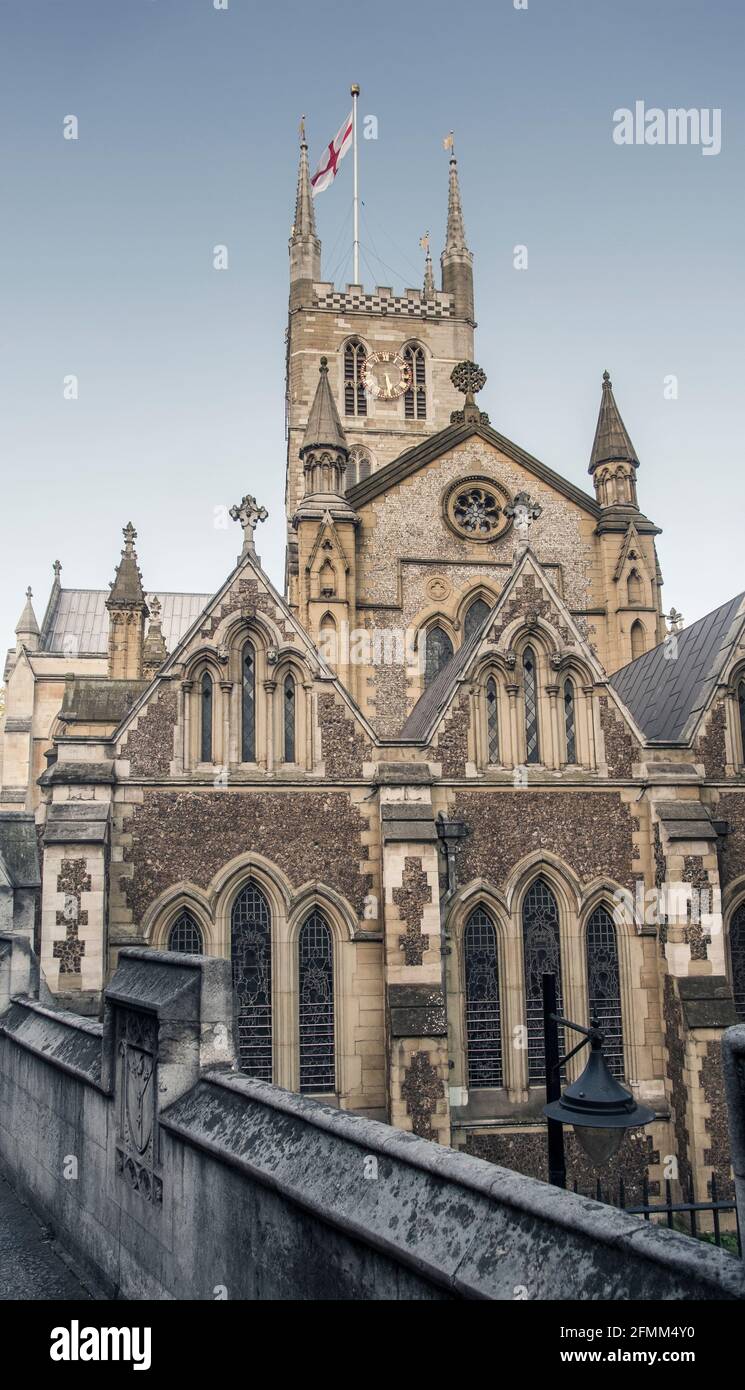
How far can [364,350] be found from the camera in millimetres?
39844

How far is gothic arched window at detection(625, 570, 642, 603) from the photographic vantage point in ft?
74.8

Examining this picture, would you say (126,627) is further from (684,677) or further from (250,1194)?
(250,1194)

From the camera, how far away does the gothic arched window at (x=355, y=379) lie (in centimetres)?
3875

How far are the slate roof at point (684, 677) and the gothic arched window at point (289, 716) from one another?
18.0 ft

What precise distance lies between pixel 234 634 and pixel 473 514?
9.57 m

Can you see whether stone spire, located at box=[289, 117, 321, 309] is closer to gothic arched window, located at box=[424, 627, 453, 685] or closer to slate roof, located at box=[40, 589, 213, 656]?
slate roof, located at box=[40, 589, 213, 656]

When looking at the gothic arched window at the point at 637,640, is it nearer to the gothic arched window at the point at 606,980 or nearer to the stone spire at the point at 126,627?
the gothic arched window at the point at 606,980

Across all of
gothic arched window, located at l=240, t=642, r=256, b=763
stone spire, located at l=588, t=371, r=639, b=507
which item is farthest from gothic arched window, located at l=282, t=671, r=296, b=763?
stone spire, located at l=588, t=371, r=639, b=507

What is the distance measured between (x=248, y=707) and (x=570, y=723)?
4887 mm

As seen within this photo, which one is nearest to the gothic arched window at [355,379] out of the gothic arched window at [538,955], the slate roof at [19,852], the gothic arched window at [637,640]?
the gothic arched window at [637,640]

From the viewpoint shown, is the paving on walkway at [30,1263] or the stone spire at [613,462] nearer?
the paving on walkway at [30,1263]
